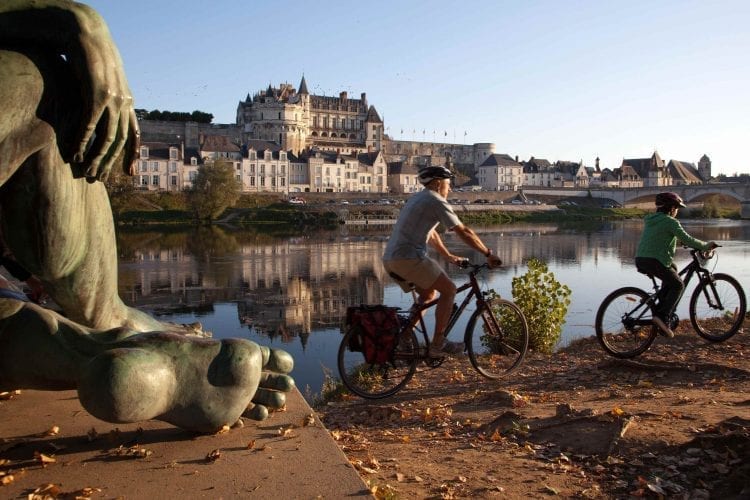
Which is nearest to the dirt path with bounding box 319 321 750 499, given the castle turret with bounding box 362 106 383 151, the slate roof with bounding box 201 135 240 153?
the slate roof with bounding box 201 135 240 153

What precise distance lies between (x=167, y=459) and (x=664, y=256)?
5.74 metres

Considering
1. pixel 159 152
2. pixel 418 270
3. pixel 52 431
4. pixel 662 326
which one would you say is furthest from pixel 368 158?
pixel 52 431

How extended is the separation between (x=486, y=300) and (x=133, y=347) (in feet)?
13.1

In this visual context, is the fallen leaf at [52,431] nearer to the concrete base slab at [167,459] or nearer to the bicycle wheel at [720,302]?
the concrete base slab at [167,459]

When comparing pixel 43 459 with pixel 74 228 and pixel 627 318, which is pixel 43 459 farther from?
pixel 627 318

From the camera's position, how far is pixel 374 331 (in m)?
5.67

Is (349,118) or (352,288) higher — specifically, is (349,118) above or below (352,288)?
above

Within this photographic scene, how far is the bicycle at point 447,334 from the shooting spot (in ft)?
18.9

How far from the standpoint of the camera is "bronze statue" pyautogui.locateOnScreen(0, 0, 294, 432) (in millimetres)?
2510

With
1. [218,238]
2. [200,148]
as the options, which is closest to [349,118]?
[200,148]

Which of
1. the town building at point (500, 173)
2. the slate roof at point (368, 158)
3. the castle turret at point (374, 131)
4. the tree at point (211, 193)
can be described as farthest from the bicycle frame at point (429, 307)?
the castle turret at point (374, 131)

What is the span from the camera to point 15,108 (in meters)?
2.49

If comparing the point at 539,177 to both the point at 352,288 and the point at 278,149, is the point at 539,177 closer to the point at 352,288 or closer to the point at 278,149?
the point at 278,149

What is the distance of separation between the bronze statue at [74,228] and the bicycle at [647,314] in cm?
506
